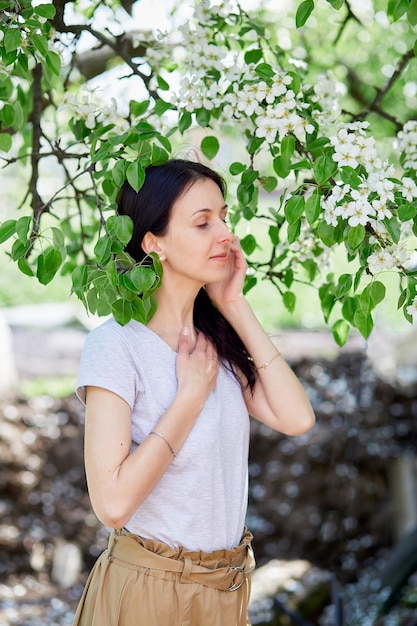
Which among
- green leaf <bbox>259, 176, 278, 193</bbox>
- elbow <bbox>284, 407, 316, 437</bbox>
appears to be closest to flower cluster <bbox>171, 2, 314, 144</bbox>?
green leaf <bbox>259, 176, 278, 193</bbox>

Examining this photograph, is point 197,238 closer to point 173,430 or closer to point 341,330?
point 173,430

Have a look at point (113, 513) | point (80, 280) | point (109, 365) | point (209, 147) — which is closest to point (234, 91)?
point (209, 147)

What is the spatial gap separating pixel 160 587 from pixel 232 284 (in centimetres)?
74

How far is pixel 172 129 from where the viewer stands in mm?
2193

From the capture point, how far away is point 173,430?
1.74 m

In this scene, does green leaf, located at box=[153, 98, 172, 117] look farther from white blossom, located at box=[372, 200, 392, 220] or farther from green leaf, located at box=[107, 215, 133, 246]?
white blossom, located at box=[372, 200, 392, 220]

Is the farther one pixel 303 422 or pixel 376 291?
pixel 303 422

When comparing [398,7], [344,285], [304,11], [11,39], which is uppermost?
[398,7]

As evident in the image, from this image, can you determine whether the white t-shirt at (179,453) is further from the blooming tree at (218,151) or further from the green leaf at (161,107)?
the green leaf at (161,107)

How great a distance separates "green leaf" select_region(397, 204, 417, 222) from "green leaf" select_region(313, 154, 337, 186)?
160mm

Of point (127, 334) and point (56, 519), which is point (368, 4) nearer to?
point (56, 519)

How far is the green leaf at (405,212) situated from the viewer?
68.2 inches

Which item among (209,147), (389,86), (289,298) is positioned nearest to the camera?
(209,147)

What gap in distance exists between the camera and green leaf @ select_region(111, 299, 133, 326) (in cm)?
172
